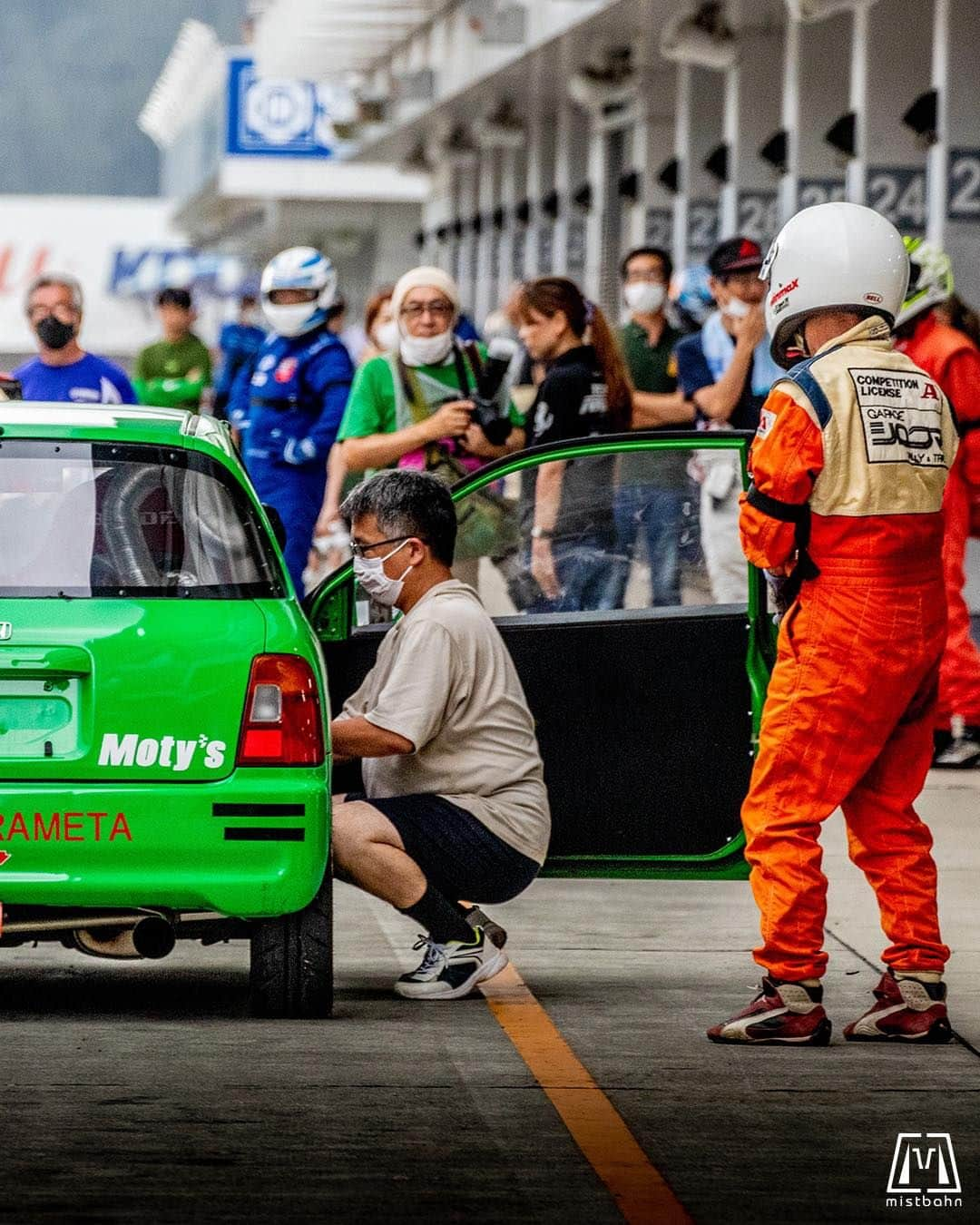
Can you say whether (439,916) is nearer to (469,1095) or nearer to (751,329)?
(469,1095)

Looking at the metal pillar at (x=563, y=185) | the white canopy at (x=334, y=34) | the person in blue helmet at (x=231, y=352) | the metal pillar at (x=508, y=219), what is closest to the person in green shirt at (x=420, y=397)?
the person in blue helmet at (x=231, y=352)

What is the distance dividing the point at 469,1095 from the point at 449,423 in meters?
4.15

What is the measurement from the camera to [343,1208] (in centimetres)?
489

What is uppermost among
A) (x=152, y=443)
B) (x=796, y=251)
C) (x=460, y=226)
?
(x=460, y=226)

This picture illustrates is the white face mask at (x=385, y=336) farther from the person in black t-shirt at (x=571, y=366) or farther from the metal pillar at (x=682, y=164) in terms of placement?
the metal pillar at (x=682, y=164)

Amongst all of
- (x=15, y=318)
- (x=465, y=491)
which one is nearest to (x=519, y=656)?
(x=465, y=491)

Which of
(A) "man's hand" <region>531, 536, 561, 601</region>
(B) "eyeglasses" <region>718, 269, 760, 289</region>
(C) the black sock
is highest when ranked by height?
(B) "eyeglasses" <region>718, 269, 760, 289</region>

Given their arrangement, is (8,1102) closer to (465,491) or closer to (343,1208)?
(343,1208)

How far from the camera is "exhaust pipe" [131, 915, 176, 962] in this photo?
21.0 feet

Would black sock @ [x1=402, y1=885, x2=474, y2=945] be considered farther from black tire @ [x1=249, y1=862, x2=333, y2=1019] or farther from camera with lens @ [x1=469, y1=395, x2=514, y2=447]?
camera with lens @ [x1=469, y1=395, x2=514, y2=447]

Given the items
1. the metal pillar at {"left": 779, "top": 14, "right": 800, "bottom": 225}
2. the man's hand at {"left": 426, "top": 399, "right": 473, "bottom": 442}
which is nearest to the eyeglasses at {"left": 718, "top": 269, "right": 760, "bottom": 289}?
the man's hand at {"left": 426, "top": 399, "right": 473, "bottom": 442}

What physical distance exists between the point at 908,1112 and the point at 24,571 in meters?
2.33

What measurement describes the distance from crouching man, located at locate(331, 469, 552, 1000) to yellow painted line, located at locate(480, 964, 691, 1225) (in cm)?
19

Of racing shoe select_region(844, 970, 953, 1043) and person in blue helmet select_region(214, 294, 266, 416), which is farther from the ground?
person in blue helmet select_region(214, 294, 266, 416)
